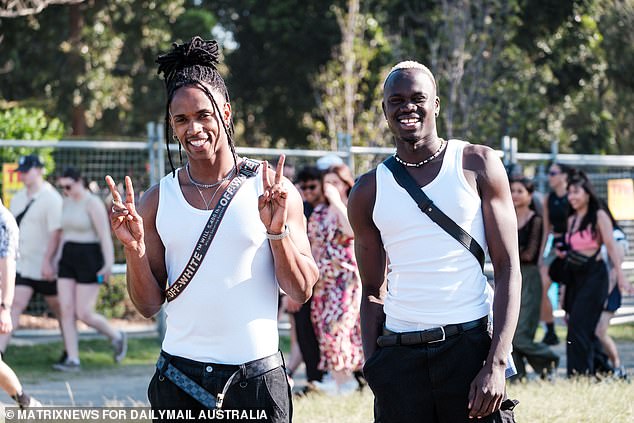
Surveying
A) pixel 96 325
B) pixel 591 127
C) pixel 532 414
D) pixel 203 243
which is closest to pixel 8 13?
pixel 96 325

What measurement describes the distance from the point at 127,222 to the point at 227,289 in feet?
1.38

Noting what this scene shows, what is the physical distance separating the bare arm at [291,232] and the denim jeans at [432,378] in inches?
20.9

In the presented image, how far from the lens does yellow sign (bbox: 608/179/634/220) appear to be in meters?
12.9

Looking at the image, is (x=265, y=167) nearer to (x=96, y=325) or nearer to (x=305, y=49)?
(x=96, y=325)

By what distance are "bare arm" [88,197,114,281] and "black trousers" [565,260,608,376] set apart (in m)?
4.66

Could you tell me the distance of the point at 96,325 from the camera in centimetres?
Answer: 1078

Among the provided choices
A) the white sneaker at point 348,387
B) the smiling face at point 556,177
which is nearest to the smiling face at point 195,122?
the white sneaker at point 348,387

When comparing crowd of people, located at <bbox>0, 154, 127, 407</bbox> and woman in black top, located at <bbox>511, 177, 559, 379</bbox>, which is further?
crowd of people, located at <bbox>0, 154, 127, 407</bbox>

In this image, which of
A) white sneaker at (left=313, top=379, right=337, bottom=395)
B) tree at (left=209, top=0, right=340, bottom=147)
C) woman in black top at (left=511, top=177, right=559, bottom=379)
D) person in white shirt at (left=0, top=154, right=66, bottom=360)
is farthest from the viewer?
tree at (left=209, top=0, right=340, bottom=147)

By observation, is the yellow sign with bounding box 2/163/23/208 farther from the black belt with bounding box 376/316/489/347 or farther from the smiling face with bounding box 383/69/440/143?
the black belt with bounding box 376/316/489/347

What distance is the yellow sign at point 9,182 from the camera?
36.8 ft

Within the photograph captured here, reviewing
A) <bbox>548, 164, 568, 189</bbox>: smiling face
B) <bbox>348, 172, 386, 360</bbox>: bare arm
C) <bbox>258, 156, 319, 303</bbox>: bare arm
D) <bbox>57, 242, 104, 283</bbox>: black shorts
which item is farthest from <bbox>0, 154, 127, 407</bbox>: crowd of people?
<bbox>258, 156, 319, 303</bbox>: bare arm

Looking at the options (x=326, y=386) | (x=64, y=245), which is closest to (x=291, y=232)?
(x=326, y=386)

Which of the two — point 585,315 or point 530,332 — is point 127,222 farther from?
point 530,332
